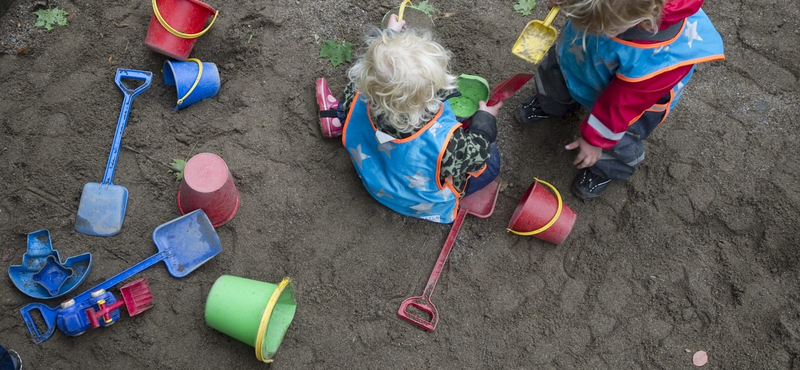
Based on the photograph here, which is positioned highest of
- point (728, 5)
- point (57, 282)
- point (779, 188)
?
point (728, 5)

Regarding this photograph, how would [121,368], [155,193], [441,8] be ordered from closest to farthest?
[121,368]
[155,193]
[441,8]

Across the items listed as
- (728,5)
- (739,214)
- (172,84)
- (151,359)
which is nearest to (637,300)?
(739,214)

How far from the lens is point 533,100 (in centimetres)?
283

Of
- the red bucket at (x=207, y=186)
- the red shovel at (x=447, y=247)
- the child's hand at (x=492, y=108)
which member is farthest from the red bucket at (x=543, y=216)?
the red bucket at (x=207, y=186)

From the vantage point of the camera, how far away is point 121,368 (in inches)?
92.7

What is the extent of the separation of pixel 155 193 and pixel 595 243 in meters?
2.04

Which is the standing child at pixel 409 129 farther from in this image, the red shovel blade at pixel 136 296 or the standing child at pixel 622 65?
the red shovel blade at pixel 136 296

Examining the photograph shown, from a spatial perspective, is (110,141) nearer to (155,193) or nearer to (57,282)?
(155,193)

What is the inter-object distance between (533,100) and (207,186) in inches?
62.1

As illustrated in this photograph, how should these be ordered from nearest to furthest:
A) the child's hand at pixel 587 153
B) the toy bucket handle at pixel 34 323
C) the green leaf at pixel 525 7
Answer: the toy bucket handle at pixel 34 323, the child's hand at pixel 587 153, the green leaf at pixel 525 7

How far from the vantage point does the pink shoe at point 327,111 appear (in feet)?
8.78

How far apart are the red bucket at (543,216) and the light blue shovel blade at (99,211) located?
1741 mm

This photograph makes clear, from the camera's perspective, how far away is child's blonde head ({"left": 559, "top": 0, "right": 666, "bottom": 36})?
1820 mm

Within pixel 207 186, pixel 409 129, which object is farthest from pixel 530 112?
pixel 207 186
